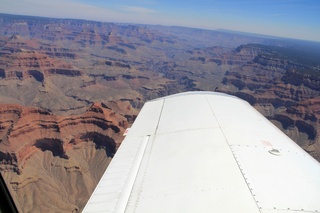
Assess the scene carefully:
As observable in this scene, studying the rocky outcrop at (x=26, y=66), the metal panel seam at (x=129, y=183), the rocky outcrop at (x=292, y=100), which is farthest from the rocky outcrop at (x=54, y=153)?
the rocky outcrop at (x=26, y=66)

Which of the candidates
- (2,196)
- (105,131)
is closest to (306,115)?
(105,131)

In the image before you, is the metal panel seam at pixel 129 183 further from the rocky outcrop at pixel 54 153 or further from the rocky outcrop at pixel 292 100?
the rocky outcrop at pixel 292 100

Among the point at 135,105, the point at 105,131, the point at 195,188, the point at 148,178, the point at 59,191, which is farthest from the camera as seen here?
the point at 135,105

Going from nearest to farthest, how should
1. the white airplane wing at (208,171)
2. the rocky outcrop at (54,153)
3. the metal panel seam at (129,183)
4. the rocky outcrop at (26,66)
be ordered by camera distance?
the white airplane wing at (208,171) < the metal panel seam at (129,183) < the rocky outcrop at (54,153) < the rocky outcrop at (26,66)

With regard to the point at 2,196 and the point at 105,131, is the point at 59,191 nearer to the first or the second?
the point at 105,131

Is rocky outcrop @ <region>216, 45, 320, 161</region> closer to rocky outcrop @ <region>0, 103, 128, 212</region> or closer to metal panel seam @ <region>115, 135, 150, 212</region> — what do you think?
rocky outcrop @ <region>0, 103, 128, 212</region>

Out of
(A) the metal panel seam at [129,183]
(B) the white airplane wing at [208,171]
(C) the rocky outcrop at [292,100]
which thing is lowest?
(C) the rocky outcrop at [292,100]

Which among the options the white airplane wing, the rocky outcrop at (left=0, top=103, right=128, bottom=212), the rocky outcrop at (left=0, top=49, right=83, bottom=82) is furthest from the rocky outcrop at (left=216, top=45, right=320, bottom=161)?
the rocky outcrop at (left=0, top=49, right=83, bottom=82)
